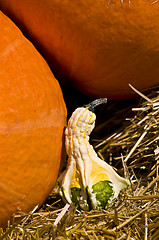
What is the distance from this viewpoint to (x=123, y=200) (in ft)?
5.16

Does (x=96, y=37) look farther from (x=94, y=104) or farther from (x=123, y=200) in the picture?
(x=123, y=200)

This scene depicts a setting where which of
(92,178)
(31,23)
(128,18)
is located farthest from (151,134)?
(31,23)

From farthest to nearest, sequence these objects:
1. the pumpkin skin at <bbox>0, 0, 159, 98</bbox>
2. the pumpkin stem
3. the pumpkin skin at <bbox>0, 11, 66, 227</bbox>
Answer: the pumpkin stem → the pumpkin skin at <bbox>0, 0, 159, 98</bbox> → the pumpkin skin at <bbox>0, 11, 66, 227</bbox>

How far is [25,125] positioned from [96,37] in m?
0.46

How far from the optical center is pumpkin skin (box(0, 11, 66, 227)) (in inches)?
53.3

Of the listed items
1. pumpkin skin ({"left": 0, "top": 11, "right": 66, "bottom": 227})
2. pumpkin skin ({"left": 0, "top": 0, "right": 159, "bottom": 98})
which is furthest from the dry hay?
pumpkin skin ({"left": 0, "top": 0, "right": 159, "bottom": 98})

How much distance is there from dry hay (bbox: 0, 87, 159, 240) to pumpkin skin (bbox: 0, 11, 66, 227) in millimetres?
100

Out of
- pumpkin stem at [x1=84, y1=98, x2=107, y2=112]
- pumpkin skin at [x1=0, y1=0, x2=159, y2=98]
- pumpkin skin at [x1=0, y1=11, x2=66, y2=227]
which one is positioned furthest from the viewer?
pumpkin stem at [x1=84, y1=98, x2=107, y2=112]

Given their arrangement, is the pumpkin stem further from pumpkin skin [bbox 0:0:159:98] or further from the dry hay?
the dry hay

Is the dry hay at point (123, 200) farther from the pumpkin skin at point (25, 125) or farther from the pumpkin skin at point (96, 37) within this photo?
the pumpkin skin at point (96, 37)

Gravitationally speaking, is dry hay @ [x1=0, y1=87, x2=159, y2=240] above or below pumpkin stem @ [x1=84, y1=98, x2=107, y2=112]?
below

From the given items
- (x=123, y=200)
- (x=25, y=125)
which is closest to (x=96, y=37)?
(x=25, y=125)

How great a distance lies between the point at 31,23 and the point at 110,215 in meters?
0.84

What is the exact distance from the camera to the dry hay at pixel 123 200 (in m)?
1.39
